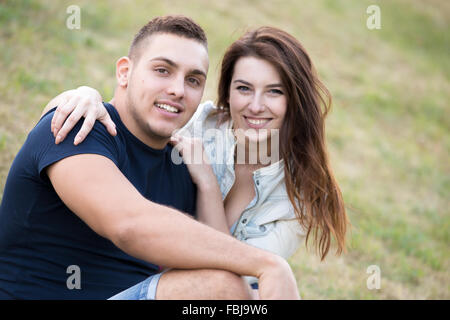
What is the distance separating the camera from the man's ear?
10.6 ft

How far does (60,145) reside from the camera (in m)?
2.45

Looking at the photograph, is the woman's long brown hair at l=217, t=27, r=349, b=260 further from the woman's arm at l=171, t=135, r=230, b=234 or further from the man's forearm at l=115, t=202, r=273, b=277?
the man's forearm at l=115, t=202, r=273, b=277

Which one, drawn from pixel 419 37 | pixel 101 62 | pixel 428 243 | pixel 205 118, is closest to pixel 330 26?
pixel 419 37

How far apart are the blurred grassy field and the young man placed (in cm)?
181

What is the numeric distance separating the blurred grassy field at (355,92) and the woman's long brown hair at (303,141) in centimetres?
48

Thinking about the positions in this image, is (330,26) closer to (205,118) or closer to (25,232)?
(205,118)

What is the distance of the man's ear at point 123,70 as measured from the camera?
10.6 feet

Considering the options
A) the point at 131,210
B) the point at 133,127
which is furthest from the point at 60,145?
the point at 133,127

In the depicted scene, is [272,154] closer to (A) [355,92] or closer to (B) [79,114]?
(B) [79,114]

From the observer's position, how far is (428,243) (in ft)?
23.1

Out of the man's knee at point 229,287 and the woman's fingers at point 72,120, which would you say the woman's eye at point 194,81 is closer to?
the woman's fingers at point 72,120

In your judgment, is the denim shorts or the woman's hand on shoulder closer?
the denim shorts

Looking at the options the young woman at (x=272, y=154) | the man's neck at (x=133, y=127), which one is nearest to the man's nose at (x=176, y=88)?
the man's neck at (x=133, y=127)

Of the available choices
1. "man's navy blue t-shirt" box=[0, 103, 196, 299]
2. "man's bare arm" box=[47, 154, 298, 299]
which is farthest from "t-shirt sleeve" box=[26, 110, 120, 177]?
"man's bare arm" box=[47, 154, 298, 299]
